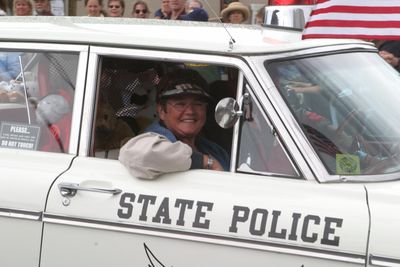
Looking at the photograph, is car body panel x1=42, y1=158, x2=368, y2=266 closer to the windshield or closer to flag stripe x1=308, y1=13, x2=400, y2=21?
the windshield

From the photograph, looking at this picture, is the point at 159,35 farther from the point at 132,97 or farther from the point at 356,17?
the point at 356,17

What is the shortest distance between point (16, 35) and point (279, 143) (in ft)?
4.84

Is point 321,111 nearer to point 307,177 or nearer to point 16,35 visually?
point 307,177

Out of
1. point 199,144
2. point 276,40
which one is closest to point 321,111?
point 276,40

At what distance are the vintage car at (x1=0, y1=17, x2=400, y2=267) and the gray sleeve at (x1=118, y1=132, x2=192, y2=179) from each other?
0.16 feet

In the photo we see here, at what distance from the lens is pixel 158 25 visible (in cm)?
394

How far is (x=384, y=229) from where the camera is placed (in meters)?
2.97

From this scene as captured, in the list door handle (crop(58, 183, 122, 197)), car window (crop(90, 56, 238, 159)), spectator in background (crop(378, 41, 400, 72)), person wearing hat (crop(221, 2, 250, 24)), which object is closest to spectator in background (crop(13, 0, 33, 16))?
person wearing hat (crop(221, 2, 250, 24))

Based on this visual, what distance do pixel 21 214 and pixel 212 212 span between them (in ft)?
2.95

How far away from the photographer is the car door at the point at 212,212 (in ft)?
9.95

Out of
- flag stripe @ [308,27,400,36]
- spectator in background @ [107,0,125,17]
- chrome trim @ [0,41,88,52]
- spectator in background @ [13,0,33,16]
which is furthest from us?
spectator in background @ [13,0,33,16]

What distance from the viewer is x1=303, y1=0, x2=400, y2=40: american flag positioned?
3.90 meters

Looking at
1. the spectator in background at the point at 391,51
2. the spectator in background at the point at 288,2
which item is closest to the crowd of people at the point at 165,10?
the spectator in background at the point at 391,51

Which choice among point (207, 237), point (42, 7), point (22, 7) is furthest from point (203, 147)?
point (42, 7)
